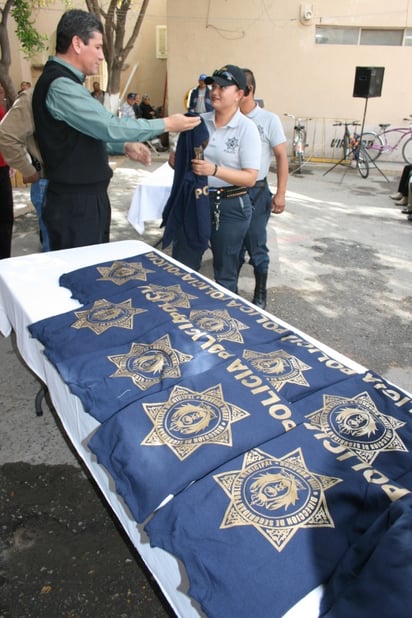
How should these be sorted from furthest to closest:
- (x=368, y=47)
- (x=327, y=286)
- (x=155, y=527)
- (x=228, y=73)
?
(x=368, y=47) → (x=327, y=286) → (x=228, y=73) → (x=155, y=527)

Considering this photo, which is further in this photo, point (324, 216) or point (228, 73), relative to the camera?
point (324, 216)

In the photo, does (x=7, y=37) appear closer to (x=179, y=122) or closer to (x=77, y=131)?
(x=77, y=131)

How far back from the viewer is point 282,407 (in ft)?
4.45

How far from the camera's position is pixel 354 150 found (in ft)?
36.7

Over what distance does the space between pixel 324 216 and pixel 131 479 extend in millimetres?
6547

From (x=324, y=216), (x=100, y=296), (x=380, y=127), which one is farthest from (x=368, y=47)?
(x=100, y=296)

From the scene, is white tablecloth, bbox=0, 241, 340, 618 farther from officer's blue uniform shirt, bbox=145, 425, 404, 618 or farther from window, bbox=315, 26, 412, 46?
window, bbox=315, 26, 412, 46

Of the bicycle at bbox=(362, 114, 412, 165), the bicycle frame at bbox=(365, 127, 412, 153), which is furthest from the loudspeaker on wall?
the bicycle frame at bbox=(365, 127, 412, 153)

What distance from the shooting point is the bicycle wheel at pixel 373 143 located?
11.8 metres

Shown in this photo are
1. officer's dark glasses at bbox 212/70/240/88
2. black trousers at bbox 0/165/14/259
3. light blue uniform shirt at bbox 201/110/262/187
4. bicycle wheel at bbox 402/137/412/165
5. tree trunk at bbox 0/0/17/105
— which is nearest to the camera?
officer's dark glasses at bbox 212/70/240/88

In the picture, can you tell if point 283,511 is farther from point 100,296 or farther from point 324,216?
point 324,216

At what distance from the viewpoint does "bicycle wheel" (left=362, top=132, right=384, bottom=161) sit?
1180cm

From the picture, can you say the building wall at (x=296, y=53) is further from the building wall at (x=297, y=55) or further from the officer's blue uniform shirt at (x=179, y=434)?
the officer's blue uniform shirt at (x=179, y=434)

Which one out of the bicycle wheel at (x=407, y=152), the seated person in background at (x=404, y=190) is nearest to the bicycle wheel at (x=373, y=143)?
the bicycle wheel at (x=407, y=152)
